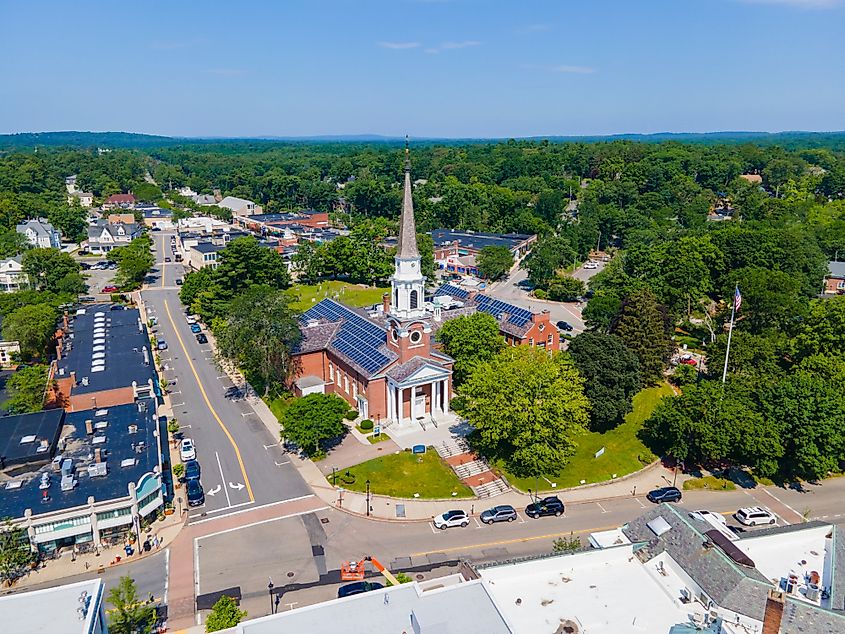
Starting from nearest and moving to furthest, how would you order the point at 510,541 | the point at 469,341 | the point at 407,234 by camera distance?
the point at 510,541 → the point at 407,234 → the point at 469,341

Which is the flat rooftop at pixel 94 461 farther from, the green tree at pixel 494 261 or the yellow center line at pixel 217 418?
the green tree at pixel 494 261

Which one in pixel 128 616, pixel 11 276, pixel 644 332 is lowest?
pixel 128 616

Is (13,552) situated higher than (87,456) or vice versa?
(87,456)

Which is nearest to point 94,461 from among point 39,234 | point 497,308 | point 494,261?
point 497,308

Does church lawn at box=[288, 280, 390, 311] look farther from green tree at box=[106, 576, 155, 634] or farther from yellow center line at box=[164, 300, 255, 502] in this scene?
green tree at box=[106, 576, 155, 634]

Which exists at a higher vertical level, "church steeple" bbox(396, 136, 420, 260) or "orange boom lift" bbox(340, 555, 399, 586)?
"church steeple" bbox(396, 136, 420, 260)

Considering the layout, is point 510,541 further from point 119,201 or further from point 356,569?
point 119,201

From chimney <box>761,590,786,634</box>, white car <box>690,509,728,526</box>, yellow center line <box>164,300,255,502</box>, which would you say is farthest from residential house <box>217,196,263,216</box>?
chimney <box>761,590,786,634</box>

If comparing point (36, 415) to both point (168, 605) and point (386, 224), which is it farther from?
point (386, 224)
